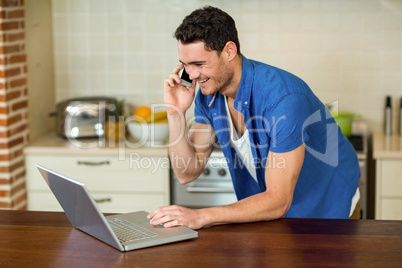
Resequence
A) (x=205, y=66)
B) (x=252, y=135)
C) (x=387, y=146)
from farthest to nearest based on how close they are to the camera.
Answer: (x=387, y=146), (x=252, y=135), (x=205, y=66)

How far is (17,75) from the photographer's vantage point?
3.33 meters

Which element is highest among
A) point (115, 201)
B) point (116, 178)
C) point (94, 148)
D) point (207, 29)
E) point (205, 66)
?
point (207, 29)

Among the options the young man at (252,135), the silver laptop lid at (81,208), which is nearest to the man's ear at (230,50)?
the young man at (252,135)

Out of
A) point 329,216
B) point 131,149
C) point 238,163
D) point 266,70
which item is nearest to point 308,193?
point 329,216

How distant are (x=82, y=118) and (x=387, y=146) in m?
1.88

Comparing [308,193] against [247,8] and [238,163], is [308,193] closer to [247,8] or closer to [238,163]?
[238,163]

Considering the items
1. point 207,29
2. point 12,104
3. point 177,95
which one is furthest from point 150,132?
point 207,29

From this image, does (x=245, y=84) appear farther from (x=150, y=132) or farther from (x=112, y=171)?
(x=112, y=171)

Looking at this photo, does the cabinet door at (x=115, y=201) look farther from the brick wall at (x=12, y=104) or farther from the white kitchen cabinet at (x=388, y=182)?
the white kitchen cabinet at (x=388, y=182)

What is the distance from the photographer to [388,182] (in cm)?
320

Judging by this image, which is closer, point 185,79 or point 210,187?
point 185,79

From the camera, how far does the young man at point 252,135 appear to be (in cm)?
184

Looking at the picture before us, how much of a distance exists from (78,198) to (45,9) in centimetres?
249

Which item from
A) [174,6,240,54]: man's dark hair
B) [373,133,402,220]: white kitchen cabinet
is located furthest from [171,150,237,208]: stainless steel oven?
[174,6,240,54]: man's dark hair
